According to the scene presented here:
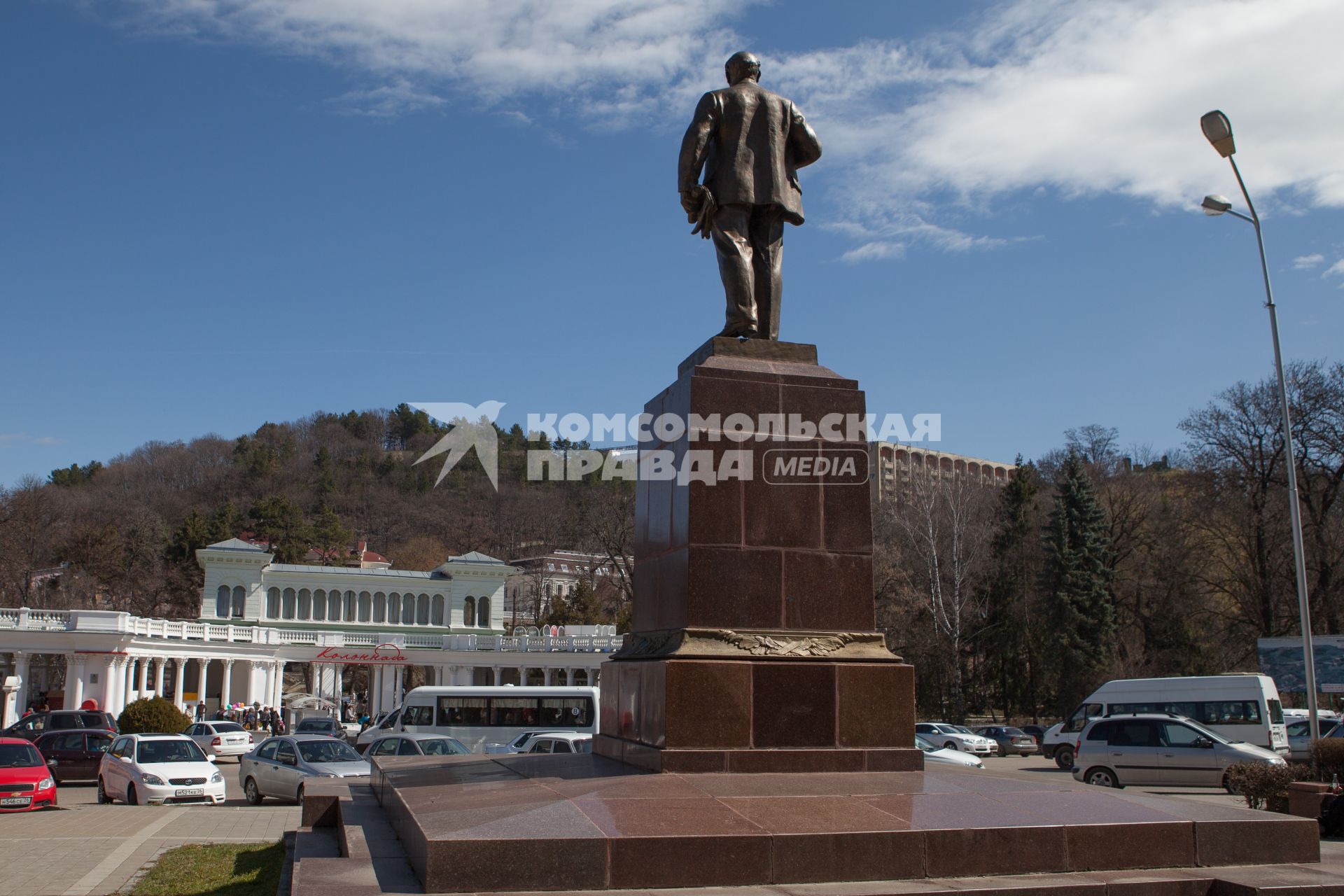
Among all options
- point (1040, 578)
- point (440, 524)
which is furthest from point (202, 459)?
point (1040, 578)

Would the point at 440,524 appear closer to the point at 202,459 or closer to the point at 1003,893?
the point at 202,459

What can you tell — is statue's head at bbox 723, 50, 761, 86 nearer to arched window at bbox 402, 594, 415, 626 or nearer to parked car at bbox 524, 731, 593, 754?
parked car at bbox 524, 731, 593, 754

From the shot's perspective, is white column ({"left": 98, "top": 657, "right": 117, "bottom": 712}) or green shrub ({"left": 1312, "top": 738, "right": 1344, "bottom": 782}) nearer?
green shrub ({"left": 1312, "top": 738, "right": 1344, "bottom": 782})

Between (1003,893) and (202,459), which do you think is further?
(202,459)

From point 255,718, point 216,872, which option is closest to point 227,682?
point 255,718

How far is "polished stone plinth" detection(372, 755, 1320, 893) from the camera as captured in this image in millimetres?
5453

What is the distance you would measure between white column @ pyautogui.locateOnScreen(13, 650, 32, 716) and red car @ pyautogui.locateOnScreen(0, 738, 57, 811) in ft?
132

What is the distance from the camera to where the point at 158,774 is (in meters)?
19.9

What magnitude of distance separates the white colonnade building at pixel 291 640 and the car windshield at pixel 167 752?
26.0 m

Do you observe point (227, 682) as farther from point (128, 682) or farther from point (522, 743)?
point (522, 743)

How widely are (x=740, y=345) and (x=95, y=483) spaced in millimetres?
117252

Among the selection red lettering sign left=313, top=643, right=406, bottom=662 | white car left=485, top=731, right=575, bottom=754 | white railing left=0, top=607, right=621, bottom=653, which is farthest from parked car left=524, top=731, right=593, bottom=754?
red lettering sign left=313, top=643, right=406, bottom=662

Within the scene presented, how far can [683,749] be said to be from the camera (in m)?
7.58

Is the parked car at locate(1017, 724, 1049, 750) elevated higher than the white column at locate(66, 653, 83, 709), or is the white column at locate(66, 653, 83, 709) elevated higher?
the white column at locate(66, 653, 83, 709)
